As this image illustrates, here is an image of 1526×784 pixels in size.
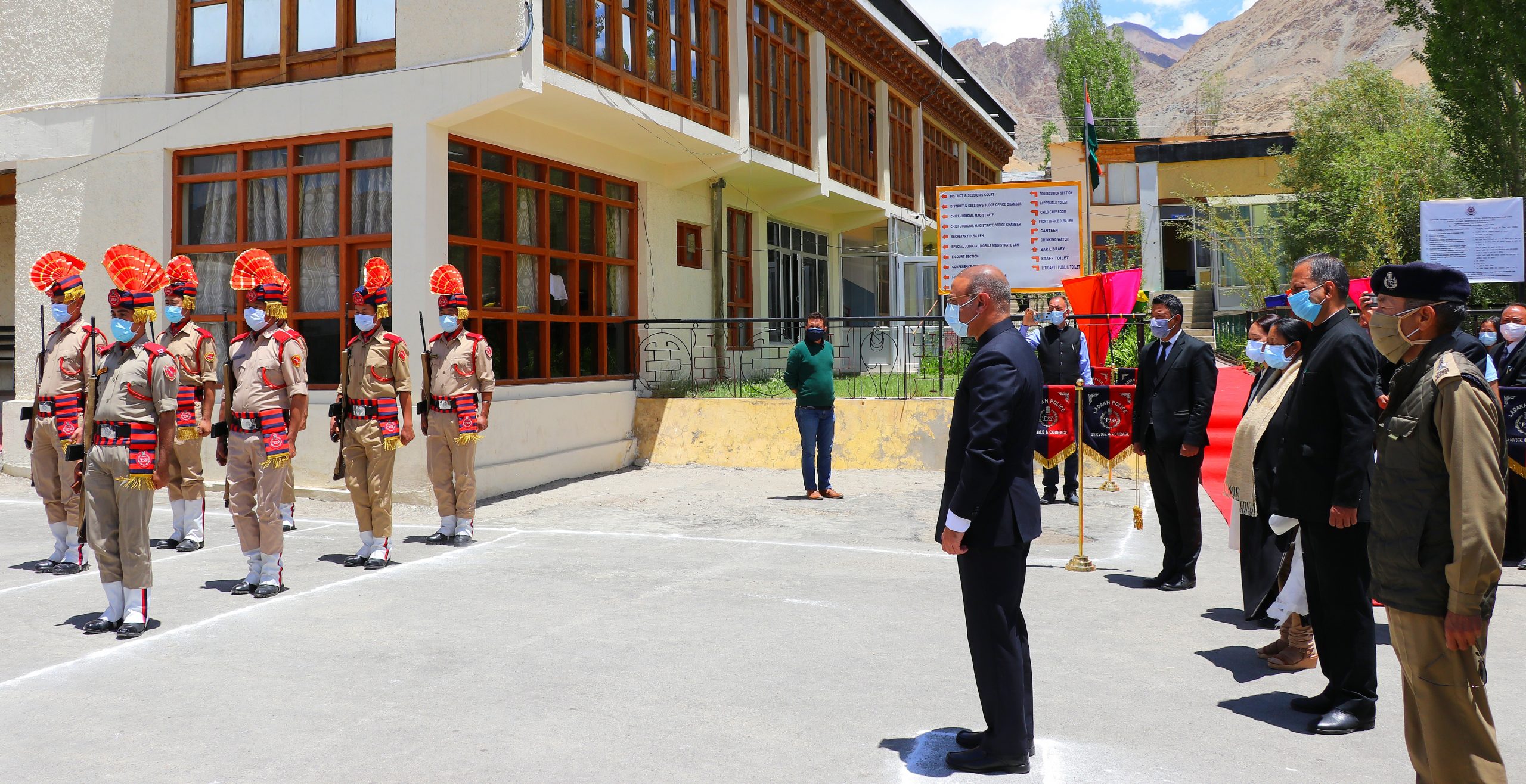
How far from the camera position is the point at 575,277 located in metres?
14.5

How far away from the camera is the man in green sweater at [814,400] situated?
12.4m

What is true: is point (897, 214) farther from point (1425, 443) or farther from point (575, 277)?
point (1425, 443)

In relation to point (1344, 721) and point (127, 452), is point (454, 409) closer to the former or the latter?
point (127, 452)

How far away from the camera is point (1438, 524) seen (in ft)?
12.0

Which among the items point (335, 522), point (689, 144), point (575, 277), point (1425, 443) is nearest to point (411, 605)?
point (335, 522)

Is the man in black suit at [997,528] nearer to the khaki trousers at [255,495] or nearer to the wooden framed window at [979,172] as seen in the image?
the khaki trousers at [255,495]

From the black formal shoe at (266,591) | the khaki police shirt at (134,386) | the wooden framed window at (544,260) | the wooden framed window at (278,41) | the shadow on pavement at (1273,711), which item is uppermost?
the wooden framed window at (278,41)

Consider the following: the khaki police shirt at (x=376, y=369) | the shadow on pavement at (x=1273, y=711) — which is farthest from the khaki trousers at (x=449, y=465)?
the shadow on pavement at (x=1273, y=711)

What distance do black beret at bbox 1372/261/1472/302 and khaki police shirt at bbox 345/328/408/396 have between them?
23.9 feet

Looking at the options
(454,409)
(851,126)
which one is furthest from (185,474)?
(851,126)

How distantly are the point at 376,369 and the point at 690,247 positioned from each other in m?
9.22

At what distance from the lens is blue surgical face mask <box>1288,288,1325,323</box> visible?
516 centimetres

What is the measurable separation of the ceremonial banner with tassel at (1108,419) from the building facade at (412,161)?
6.70 meters

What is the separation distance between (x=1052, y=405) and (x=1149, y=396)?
1291mm
